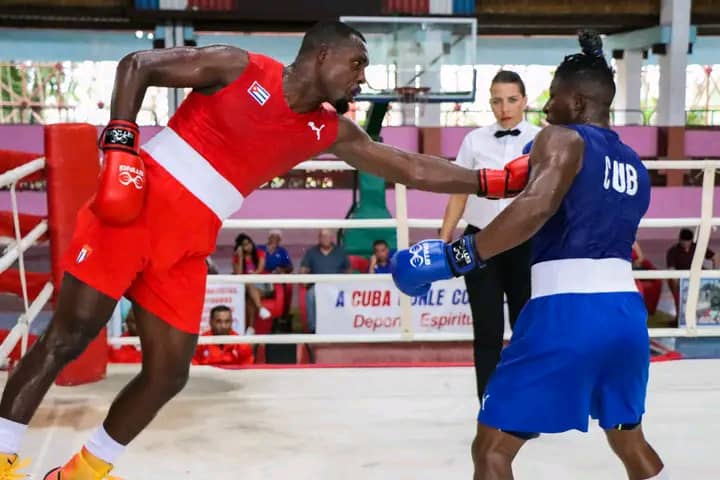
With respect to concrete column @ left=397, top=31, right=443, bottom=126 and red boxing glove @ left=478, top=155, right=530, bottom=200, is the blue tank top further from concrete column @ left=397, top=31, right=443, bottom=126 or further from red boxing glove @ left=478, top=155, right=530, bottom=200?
concrete column @ left=397, top=31, right=443, bottom=126

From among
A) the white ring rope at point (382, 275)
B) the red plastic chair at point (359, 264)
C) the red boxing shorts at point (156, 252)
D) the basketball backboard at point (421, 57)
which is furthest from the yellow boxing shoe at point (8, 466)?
the basketball backboard at point (421, 57)

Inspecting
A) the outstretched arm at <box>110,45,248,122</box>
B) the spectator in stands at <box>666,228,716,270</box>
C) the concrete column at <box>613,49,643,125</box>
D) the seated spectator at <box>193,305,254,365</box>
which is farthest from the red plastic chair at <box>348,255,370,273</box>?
the concrete column at <box>613,49,643,125</box>

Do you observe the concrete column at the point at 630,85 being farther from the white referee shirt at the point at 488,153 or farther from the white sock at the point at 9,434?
the white sock at the point at 9,434

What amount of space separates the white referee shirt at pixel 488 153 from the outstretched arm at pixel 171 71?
130cm

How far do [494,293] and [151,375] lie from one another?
1398 millimetres

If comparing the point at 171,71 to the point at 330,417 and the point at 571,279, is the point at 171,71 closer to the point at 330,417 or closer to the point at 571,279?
the point at 571,279

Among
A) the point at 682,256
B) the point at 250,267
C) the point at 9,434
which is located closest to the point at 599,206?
the point at 9,434

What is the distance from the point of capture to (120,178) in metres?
1.98

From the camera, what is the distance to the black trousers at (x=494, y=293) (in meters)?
3.13

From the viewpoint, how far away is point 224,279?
13.5 ft

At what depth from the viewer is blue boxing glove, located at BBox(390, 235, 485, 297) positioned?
1936 mm

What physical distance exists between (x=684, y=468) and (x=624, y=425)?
1045mm

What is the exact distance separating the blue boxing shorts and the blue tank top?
0.27 ft

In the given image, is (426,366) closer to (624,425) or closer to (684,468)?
(684,468)
